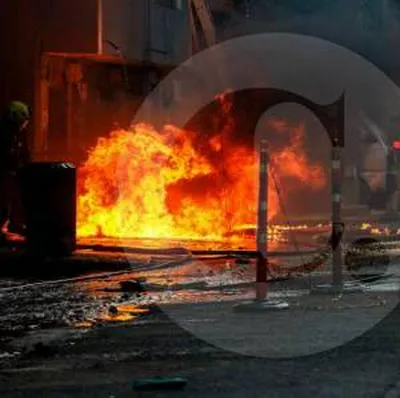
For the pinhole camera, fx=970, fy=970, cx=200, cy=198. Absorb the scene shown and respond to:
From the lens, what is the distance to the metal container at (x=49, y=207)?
9773 millimetres

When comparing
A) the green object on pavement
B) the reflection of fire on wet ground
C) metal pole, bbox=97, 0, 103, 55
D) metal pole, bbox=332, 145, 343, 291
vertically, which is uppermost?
metal pole, bbox=97, 0, 103, 55

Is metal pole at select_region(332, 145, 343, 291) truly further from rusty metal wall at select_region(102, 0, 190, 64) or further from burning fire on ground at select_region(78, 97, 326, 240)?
rusty metal wall at select_region(102, 0, 190, 64)

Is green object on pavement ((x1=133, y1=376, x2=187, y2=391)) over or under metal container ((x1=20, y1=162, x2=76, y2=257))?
under

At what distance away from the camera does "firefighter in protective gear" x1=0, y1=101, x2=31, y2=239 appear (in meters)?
11.0

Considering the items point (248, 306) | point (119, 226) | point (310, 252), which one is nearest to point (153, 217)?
point (119, 226)

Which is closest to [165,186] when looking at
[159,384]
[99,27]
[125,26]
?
[125,26]

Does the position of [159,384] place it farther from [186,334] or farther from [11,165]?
[11,165]

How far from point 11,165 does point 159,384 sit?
700 centimetres

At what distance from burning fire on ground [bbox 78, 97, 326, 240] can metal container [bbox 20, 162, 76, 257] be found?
93.5 inches

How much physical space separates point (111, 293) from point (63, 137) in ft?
19.8

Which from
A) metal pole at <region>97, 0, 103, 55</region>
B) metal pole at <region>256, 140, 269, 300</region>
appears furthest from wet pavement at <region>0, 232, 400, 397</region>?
metal pole at <region>97, 0, 103, 55</region>

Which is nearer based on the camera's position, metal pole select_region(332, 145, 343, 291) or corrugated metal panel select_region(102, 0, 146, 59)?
metal pole select_region(332, 145, 343, 291)

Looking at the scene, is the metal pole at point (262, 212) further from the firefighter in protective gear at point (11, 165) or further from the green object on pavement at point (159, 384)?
the firefighter in protective gear at point (11, 165)

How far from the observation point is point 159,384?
4.53 m
